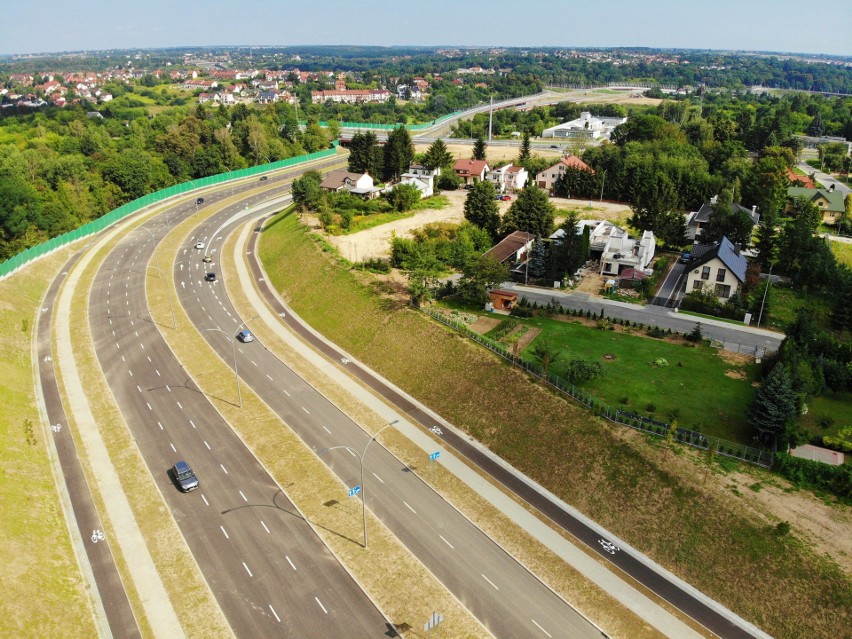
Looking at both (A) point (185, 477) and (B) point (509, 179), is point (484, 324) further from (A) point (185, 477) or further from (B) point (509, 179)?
(B) point (509, 179)

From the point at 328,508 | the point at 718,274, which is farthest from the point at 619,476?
the point at 718,274

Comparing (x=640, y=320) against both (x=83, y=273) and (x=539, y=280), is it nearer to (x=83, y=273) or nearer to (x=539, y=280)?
(x=539, y=280)

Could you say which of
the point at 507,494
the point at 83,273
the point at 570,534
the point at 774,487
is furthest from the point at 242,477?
the point at 83,273

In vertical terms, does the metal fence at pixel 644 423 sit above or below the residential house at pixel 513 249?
below

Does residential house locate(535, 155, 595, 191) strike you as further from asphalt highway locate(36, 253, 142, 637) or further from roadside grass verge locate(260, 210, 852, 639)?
asphalt highway locate(36, 253, 142, 637)

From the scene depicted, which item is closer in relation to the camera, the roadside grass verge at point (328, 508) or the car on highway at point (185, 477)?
the roadside grass verge at point (328, 508)

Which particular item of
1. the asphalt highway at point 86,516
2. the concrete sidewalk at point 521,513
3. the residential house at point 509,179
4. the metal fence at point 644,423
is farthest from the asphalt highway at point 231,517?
the residential house at point 509,179

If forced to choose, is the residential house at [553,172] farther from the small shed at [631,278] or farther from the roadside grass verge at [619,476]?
the roadside grass verge at [619,476]
